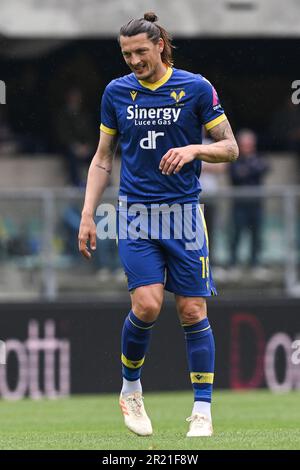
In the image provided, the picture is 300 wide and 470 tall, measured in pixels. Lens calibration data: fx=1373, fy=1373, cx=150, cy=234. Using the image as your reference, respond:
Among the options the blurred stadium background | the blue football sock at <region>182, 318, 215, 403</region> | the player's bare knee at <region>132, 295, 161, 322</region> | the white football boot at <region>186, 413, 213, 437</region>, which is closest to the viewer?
the white football boot at <region>186, 413, 213, 437</region>

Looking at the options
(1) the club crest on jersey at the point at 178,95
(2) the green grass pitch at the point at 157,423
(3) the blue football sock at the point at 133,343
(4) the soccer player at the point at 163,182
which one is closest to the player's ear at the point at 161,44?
(4) the soccer player at the point at 163,182

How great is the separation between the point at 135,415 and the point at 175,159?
5.13 ft

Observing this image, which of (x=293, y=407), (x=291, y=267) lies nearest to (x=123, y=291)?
(x=291, y=267)

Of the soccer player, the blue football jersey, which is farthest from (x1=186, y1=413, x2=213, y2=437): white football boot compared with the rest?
the blue football jersey

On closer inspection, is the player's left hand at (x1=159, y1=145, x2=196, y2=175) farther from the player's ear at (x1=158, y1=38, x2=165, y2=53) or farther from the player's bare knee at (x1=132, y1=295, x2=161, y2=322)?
the player's bare knee at (x1=132, y1=295, x2=161, y2=322)

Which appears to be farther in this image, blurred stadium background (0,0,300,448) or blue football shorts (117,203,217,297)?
blurred stadium background (0,0,300,448)

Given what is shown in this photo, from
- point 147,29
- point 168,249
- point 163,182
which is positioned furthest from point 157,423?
point 147,29

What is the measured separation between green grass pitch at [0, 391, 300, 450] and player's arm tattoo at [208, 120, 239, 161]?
64.2 inches

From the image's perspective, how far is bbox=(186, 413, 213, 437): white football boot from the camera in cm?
779

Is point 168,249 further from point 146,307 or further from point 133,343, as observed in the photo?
point 133,343

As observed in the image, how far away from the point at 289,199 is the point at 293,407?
2688 mm

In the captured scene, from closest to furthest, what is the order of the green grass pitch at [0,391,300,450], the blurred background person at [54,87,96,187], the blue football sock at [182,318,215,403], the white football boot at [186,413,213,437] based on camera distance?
1. the green grass pitch at [0,391,300,450]
2. the white football boot at [186,413,213,437]
3. the blue football sock at [182,318,215,403]
4. the blurred background person at [54,87,96,187]

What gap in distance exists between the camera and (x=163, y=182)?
7.97 m
